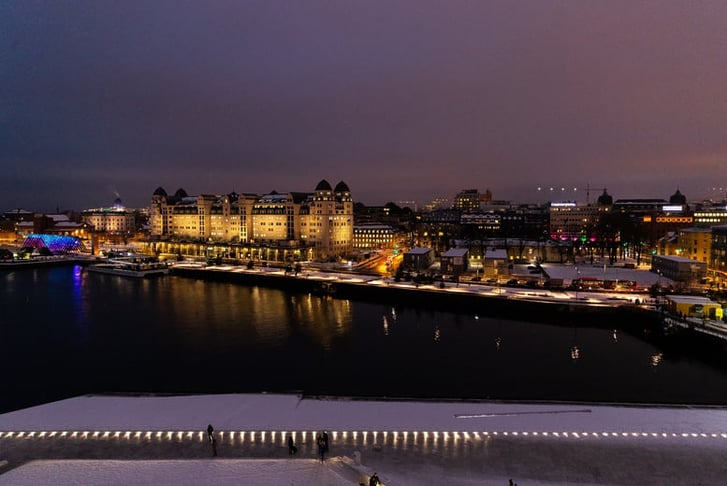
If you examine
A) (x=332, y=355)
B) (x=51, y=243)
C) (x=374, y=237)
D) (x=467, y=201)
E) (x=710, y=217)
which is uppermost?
(x=467, y=201)

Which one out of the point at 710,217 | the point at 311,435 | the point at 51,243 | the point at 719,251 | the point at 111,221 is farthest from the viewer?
the point at 111,221

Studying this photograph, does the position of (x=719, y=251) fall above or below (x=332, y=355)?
above

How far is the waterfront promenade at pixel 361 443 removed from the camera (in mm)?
9273

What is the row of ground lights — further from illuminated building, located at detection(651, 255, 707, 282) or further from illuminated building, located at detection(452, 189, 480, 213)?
illuminated building, located at detection(452, 189, 480, 213)

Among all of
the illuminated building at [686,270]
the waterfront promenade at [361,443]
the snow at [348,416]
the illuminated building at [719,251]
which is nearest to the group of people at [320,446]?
the waterfront promenade at [361,443]

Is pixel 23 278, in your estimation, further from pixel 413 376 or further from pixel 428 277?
pixel 413 376

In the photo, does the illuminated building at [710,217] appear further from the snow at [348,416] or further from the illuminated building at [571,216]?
the snow at [348,416]

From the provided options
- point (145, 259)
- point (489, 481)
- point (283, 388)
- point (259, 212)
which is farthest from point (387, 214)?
point (489, 481)

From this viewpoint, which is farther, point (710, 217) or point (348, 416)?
point (710, 217)

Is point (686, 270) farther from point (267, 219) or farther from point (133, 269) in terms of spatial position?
point (133, 269)

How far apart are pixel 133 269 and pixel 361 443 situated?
44762 millimetres

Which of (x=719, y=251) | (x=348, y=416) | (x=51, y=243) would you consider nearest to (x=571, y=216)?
(x=719, y=251)

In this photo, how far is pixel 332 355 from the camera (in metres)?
20.2

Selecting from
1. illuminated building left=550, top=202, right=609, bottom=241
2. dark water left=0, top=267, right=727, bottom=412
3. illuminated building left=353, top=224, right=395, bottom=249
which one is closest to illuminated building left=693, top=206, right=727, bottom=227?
illuminated building left=550, top=202, right=609, bottom=241
